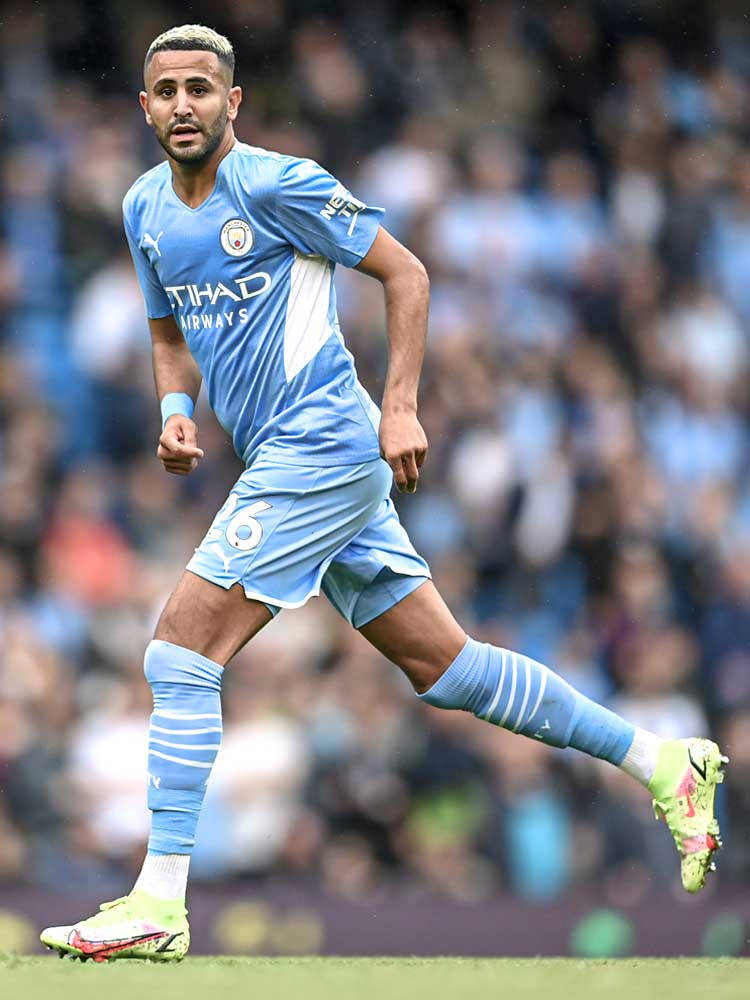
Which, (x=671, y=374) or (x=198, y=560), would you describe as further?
(x=671, y=374)

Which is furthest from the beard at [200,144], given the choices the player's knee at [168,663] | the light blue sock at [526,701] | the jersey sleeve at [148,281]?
the light blue sock at [526,701]

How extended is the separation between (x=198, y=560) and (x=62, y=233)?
18.8 ft

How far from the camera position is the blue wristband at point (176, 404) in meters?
5.30

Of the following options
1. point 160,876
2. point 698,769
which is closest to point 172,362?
point 160,876

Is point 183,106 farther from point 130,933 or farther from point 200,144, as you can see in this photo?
point 130,933

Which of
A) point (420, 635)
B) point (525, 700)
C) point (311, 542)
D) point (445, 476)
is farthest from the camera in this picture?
point (445, 476)

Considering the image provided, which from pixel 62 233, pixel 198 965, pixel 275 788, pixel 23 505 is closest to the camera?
pixel 198 965

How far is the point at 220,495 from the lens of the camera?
382 inches

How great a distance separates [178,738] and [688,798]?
151cm

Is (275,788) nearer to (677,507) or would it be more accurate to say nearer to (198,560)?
(677,507)

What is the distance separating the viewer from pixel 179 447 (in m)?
5.04

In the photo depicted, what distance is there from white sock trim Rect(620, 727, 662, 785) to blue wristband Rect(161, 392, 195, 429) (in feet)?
5.04

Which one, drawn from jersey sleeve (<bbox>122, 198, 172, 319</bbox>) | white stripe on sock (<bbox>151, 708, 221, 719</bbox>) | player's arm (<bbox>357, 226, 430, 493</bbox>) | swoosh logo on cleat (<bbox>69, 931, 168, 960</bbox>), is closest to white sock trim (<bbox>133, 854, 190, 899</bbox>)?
swoosh logo on cleat (<bbox>69, 931, 168, 960</bbox>)

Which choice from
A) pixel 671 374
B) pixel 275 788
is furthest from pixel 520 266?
pixel 275 788
